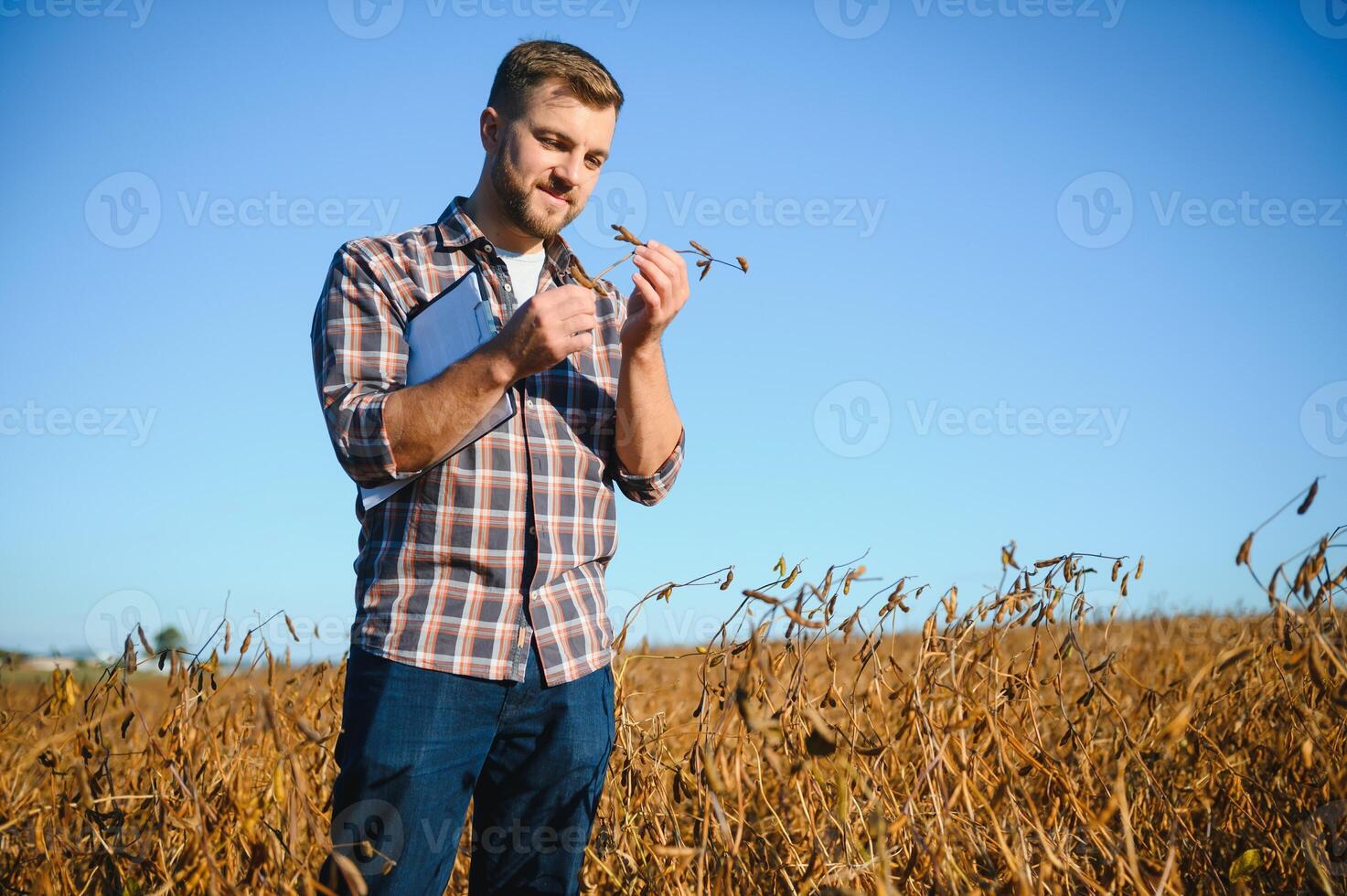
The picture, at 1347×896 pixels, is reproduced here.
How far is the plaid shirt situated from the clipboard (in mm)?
26

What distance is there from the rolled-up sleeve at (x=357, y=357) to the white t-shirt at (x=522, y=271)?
0.31m

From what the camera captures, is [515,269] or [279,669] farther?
[279,669]

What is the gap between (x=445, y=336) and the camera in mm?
1801

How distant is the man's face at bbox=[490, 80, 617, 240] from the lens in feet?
6.43

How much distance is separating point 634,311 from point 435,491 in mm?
525

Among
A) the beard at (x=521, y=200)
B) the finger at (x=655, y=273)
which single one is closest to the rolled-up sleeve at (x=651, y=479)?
the finger at (x=655, y=273)

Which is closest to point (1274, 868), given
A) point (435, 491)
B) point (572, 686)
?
point (572, 686)

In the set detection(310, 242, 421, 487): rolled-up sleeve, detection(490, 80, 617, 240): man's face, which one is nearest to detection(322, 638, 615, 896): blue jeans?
detection(310, 242, 421, 487): rolled-up sleeve

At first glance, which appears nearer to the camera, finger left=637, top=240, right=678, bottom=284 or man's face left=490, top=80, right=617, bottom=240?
finger left=637, top=240, right=678, bottom=284

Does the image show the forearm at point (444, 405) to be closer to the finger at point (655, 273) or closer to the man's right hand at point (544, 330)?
the man's right hand at point (544, 330)

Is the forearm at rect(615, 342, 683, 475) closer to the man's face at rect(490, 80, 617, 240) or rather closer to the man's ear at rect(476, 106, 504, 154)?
the man's face at rect(490, 80, 617, 240)

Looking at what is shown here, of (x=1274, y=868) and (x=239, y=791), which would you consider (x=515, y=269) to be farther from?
(x=1274, y=868)

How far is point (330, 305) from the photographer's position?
5.88ft

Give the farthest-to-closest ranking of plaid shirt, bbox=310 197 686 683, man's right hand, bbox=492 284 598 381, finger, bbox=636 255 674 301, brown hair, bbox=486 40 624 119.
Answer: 1. brown hair, bbox=486 40 624 119
2. finger, bbox=636 255 674 301
3. plaid shirt, bbox=310 197 686 683
4. man's right hand, bbox=492 284 598 381
